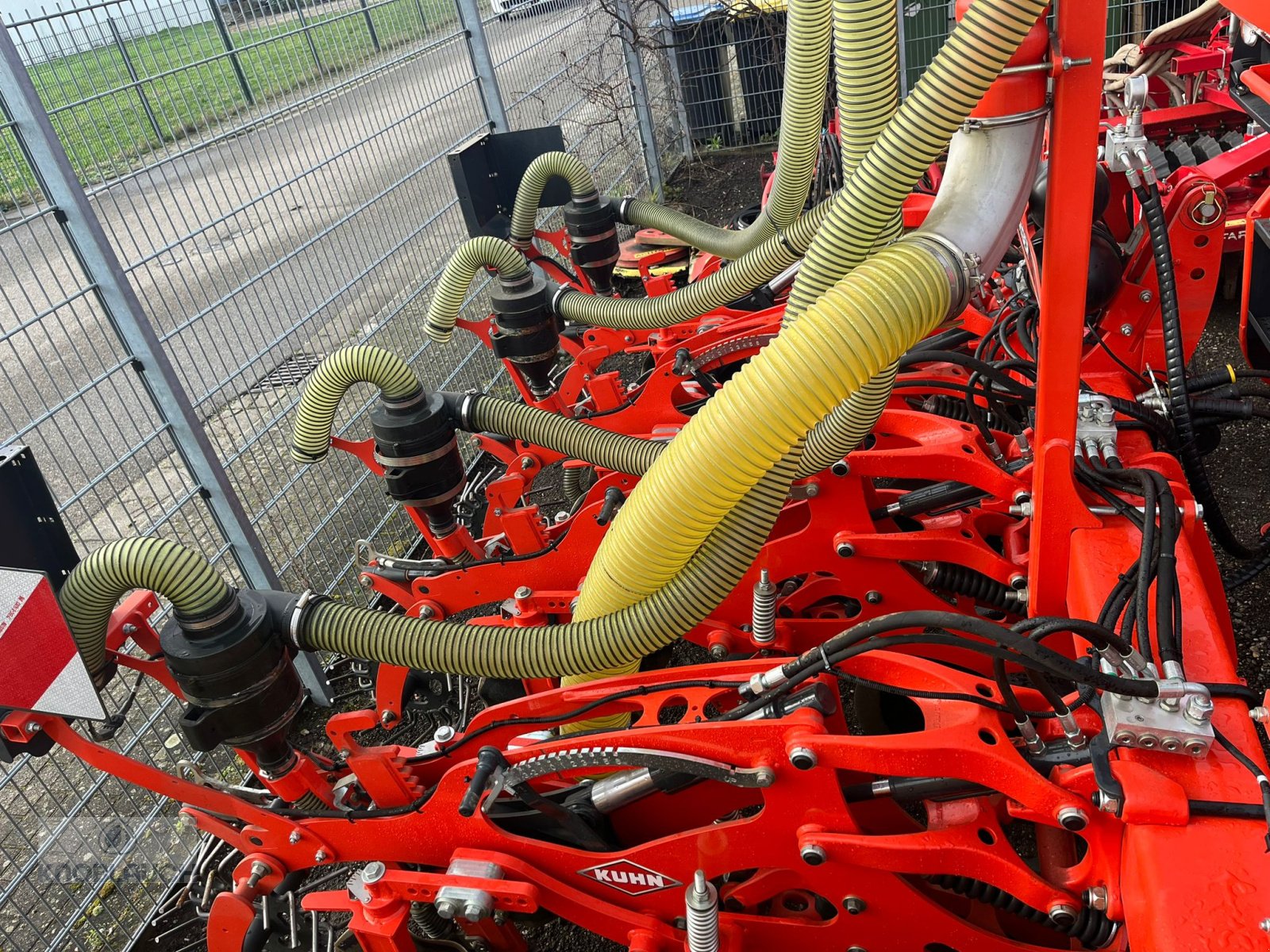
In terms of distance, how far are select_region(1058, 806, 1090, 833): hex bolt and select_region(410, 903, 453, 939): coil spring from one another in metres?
1.72

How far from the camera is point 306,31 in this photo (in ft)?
13.9

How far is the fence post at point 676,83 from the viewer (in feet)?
28.5

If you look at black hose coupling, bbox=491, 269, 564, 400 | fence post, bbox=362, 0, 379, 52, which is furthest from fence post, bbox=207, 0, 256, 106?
black hose coupling, bbox=491, 269, 564, 400

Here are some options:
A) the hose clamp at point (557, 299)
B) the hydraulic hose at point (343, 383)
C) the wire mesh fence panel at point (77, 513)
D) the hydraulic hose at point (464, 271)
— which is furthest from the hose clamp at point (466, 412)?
the hose clamp at point (557, 299)

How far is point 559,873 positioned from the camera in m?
2.31

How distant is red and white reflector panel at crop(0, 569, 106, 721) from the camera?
2.03 metres

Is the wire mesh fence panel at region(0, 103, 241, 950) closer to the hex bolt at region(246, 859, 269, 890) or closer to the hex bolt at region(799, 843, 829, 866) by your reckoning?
the hex bolt at region(246, 859, 269, 890)

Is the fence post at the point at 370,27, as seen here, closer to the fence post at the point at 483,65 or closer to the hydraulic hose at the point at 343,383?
the fence post at the point at 483,65

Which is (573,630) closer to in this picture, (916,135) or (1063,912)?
(1063,912)

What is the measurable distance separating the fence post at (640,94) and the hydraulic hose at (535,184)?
3709 mm

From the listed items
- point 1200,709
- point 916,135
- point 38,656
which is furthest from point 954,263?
point 38,656

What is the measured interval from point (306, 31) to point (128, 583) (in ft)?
9.84

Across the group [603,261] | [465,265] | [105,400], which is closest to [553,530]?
[465,265]

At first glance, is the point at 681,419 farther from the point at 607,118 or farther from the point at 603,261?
the point at 607,118
